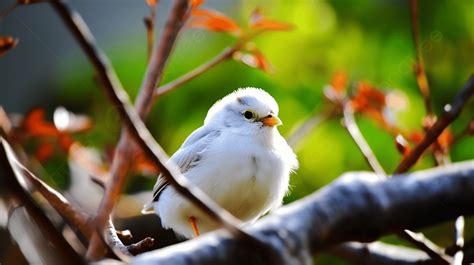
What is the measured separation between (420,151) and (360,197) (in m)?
0.50

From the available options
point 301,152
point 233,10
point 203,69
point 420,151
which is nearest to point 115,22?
point 233,10

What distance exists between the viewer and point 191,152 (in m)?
1.89

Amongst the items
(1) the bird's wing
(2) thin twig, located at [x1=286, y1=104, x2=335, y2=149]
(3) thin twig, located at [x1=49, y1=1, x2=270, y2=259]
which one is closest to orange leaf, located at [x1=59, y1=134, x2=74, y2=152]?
(1) the bird's wing

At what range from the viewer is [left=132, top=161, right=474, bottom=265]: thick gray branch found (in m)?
0.71

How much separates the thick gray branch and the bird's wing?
1081mm

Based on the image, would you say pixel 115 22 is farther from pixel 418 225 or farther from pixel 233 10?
pixel 418 225

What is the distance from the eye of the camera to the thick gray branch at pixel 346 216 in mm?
706

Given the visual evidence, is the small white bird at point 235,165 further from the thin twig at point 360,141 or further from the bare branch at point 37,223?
the bare branch at point 37,223

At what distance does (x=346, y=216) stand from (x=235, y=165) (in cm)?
101

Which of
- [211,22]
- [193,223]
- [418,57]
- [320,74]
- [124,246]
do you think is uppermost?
[211,22]

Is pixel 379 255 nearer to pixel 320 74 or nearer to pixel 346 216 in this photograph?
pixel 346 216

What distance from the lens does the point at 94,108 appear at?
10.0 ft

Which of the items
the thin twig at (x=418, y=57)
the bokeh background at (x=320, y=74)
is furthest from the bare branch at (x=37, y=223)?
the bokeh background at (x=320, y=74)

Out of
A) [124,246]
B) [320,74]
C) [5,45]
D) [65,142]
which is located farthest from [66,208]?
[320,74]
